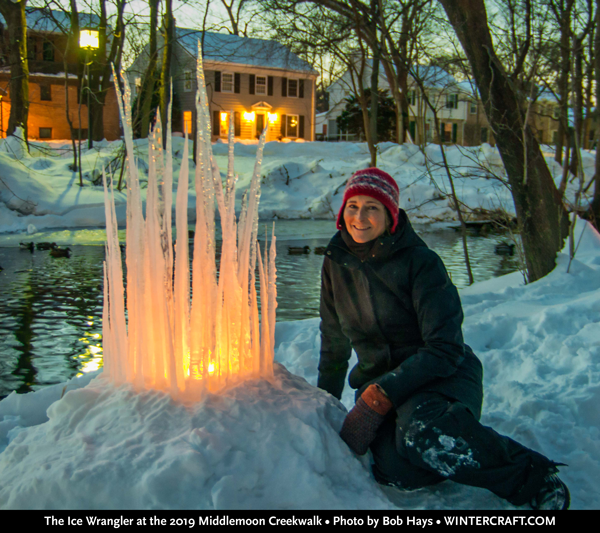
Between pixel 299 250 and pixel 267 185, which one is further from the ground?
pixel 267 185

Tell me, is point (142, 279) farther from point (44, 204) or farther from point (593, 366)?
point (44, 204)

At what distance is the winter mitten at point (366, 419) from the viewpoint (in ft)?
7.29

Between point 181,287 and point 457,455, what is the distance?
1.29 metres

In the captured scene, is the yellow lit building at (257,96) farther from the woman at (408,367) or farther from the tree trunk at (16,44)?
the woman at (408,367)

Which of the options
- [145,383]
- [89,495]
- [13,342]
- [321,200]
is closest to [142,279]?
[145,383]

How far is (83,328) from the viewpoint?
5379 mm

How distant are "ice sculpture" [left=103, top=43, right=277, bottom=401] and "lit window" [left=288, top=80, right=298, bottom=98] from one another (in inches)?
1456

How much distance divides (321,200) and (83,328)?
13634 millimetres

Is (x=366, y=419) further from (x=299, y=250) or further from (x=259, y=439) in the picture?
(x=299, y=250)

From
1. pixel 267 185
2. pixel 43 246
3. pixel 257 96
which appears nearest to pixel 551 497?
pixel 43 246

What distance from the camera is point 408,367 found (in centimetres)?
223

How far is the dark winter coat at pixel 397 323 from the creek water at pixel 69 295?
92.8 inches

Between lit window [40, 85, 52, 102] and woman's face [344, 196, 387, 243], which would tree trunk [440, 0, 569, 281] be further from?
lit window [40, 85, 52, 102]

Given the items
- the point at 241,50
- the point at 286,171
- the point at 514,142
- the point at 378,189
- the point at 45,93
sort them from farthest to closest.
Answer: the point at 241,50 → the point at 45,93 → the point at 286,171 → the point at 514,142 → the point at 378,189
